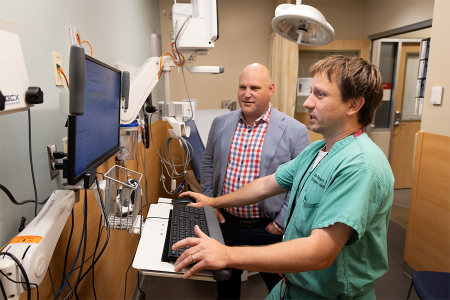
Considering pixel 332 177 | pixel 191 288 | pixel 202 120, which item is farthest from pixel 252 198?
pixel 202 120

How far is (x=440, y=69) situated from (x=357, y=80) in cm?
155

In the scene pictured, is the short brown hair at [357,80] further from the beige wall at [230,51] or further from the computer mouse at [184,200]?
the beige wall at [230,51]

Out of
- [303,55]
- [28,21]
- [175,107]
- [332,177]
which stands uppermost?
[303,55]

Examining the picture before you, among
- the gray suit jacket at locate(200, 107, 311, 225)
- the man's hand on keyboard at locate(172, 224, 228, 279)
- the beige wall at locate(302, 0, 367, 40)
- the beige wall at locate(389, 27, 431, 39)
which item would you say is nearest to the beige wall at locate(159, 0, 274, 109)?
the beige wall at locate(302, 0, 367, 40)

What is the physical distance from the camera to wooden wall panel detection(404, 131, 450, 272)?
6.34 feet

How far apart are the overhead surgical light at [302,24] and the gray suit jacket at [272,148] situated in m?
0.55

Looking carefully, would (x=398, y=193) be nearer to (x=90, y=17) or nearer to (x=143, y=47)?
(x=143, y=47)

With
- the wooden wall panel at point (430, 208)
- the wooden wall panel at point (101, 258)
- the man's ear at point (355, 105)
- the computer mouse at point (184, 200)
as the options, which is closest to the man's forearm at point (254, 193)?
the computer mouse at point (184, 200)

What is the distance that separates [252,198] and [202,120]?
1.92 meters

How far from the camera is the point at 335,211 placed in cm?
77

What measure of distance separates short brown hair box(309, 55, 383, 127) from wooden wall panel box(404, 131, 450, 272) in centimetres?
140

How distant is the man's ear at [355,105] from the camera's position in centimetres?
91

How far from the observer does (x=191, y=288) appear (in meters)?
2.16

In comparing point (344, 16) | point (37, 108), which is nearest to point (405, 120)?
point (344, 16)
